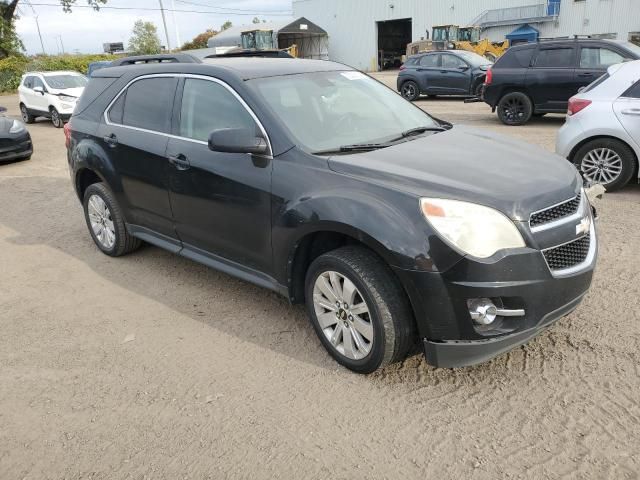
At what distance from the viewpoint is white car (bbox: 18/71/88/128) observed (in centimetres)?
1555

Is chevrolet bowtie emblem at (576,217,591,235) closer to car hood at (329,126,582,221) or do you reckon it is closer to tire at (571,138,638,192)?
car hood at (329,126,582,221)

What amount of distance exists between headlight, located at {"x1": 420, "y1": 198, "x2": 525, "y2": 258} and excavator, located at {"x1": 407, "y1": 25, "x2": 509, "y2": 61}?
2324cm

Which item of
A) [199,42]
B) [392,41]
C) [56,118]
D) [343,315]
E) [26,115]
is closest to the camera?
[343,315]

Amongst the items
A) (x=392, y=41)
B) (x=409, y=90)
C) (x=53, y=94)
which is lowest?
(x=409, y=90)

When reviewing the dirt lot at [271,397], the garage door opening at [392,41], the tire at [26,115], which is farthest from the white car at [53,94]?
the garage door opening at [392,41]

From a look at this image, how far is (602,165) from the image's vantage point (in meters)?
6.40

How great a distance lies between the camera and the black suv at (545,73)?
1062 centimetres

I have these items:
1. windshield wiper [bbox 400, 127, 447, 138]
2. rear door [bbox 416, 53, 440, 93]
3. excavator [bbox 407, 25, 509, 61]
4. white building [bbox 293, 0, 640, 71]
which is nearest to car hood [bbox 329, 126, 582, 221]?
windshield wiper [bbox 400, 127, 447, 138]

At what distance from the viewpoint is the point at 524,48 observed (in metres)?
11.3

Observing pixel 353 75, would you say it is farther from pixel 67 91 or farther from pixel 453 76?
pixel 67 91

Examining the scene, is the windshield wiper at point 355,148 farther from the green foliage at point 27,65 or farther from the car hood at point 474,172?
the green foliage at point 27,65

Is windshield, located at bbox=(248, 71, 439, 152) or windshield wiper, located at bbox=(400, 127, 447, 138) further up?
windshield, located at bbox=(248, 71, 439, 152)

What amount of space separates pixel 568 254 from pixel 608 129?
4.07 meters

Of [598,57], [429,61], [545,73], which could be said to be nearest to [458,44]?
[429,61]
